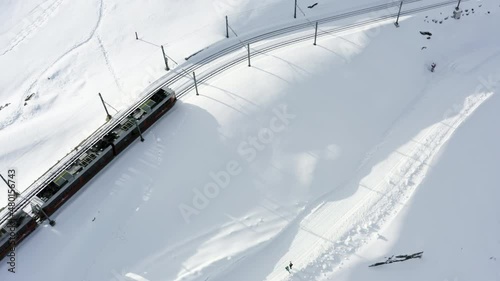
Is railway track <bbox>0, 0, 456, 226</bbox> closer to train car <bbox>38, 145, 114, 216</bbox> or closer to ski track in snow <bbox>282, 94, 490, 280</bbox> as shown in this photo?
train car <bbox>38, 145, 114, 216</bbox>

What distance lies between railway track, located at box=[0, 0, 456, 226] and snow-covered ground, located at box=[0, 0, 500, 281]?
1385 millimetres

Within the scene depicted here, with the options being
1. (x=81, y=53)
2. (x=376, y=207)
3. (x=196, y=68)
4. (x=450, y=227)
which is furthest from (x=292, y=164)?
(x=81, y=53)

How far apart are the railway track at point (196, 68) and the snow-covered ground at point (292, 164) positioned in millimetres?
1385

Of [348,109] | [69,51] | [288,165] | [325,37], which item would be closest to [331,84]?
[348,109]

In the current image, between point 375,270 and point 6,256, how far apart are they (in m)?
26.2

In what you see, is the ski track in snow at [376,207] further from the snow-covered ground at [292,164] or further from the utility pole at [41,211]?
the utility pole at [41,211]

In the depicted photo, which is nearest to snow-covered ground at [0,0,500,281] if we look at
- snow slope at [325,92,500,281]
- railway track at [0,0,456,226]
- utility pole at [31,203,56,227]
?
snow slope at [325,92,500,281]

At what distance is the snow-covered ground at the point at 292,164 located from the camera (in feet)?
98.5

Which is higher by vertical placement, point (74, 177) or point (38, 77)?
point (38, 77)

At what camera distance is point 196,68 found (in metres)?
41.1

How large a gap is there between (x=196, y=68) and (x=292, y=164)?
1414 cm

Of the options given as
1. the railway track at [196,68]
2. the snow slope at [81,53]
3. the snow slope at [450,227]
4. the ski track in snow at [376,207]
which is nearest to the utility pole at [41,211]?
the railway track at [196,68]

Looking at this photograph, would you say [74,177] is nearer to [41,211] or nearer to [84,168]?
[84,168]

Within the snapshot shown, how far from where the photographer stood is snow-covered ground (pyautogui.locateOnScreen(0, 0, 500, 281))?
30.0 m
